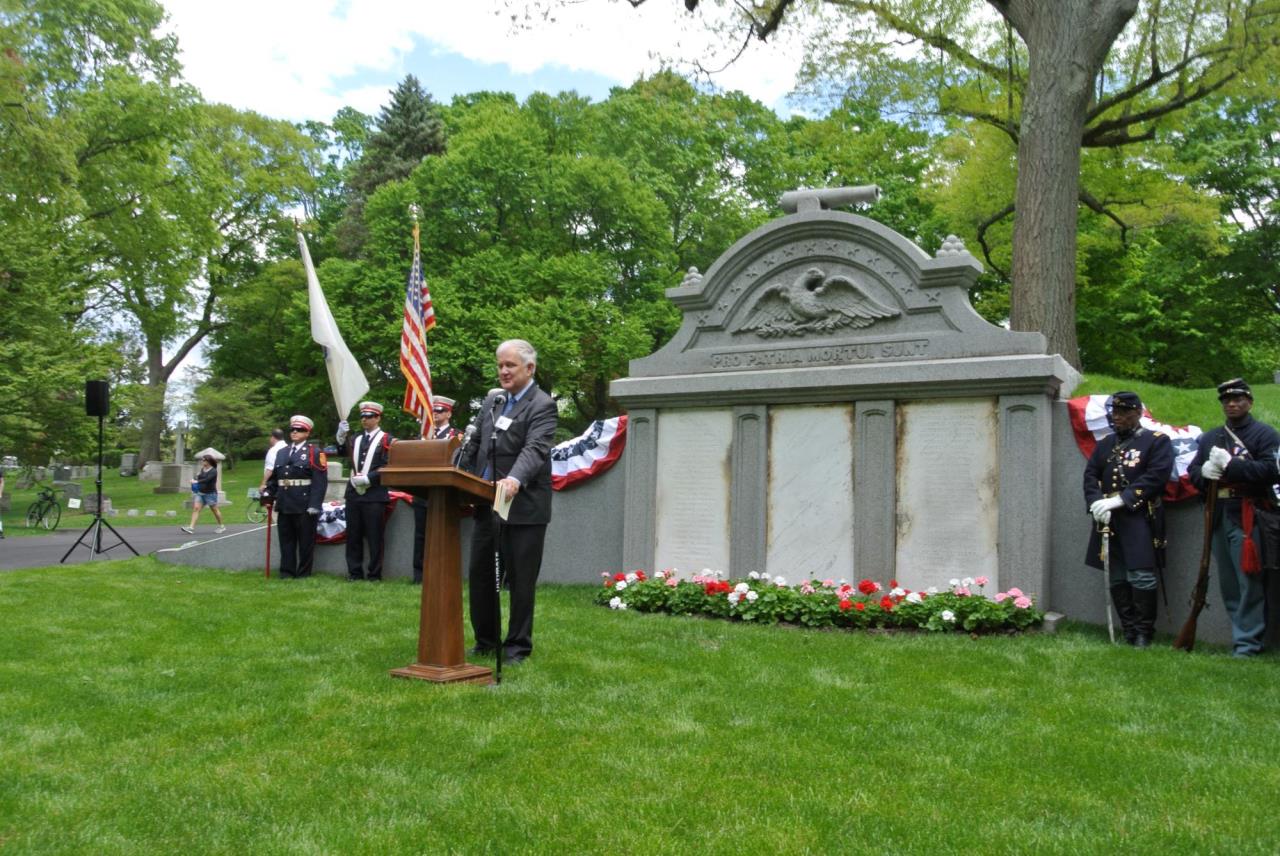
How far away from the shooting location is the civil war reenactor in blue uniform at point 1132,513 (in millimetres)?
7328

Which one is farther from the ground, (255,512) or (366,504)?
(366,504)

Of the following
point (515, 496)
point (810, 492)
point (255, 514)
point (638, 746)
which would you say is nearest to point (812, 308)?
point (810, 492)

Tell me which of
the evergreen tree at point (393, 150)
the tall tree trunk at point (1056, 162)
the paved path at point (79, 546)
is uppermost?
the evergreen tree at point (393, 150)

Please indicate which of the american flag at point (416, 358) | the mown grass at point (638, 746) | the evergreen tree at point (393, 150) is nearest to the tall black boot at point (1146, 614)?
the mown grass at point (638, 746)

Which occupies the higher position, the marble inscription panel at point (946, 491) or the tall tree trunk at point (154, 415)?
the tall tree trunk at point (154, 415)

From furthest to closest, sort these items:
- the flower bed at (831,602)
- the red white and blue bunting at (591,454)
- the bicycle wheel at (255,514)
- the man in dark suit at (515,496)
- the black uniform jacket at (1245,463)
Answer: the bicycle wheel at (255,514) → the red white and blue bunting at (591,454) → the flower bed at (831,602) → the black uniform jacket at (1245,463) → the man in dark suit at (515,496)

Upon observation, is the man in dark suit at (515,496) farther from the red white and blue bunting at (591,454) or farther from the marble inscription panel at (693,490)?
the red white and blue bunting at (591,454)

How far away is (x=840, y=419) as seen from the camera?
8.99 metres

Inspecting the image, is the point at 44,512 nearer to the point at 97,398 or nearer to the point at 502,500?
the point at 97,398

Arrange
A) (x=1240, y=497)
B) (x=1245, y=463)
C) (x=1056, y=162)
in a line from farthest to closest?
(x=1056, y=162), (x=1240, y=497), (x=1245, y=463)

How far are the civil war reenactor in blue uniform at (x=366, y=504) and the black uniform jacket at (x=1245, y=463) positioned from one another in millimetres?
8209

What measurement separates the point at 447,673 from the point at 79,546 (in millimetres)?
13654

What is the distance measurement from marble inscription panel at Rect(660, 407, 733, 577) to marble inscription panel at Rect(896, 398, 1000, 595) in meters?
1.67

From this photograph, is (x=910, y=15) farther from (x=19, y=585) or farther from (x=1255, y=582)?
(x=19, y=585)
